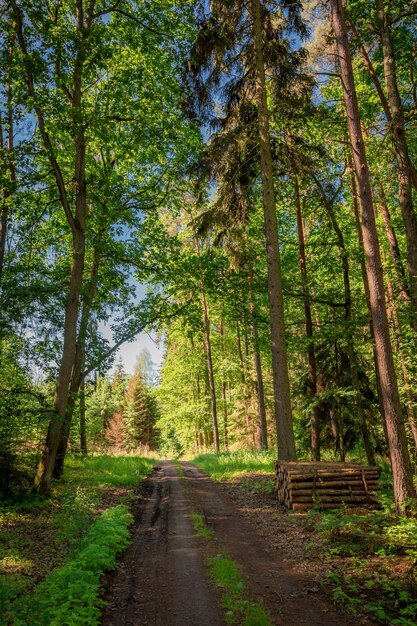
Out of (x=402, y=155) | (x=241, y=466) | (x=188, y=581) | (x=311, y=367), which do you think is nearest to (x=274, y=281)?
(x=402, y=155)

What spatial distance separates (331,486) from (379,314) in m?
4.46

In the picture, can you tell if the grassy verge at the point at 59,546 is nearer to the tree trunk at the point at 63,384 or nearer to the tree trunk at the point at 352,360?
the tree trunk at the point at 63,384

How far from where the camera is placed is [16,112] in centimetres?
1185

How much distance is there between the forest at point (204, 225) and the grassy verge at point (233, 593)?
12cm

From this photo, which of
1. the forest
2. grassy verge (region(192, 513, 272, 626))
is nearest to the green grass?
the forest

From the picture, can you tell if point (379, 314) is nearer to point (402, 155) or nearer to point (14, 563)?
point (402, 155)

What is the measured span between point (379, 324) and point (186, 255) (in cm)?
984

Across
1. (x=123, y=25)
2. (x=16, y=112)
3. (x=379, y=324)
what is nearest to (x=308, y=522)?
(x=379, y=324)

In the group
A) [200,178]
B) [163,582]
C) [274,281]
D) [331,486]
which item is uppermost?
[200,178]

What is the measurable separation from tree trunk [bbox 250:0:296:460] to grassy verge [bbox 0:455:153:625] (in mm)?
5026

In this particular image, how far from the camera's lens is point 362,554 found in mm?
6566

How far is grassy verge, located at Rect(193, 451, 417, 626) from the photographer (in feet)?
16.5

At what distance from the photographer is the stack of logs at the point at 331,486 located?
9508 mm

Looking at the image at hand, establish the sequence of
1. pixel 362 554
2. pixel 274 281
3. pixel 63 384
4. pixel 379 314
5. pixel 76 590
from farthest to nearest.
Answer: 1. pixel 274 281
2. pixel 63 384
3. pixel 379 314
4. pixel 362 554
5. pixel 76 590
